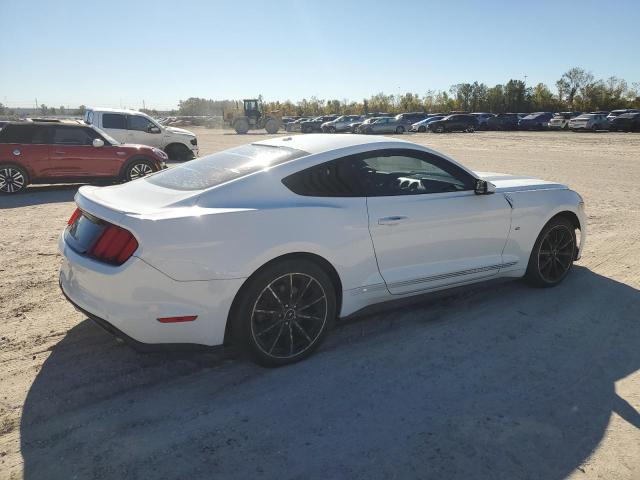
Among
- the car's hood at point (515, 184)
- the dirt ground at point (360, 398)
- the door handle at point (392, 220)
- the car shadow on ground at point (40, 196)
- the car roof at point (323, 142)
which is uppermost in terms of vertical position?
the car roof at point (323, 142)

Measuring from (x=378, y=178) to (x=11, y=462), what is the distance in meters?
2.99

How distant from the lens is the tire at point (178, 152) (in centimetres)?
1677

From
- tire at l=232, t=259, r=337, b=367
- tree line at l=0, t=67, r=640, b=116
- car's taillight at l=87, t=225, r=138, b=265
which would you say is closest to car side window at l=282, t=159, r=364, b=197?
tire at l=232, t=259, r=337, b=367

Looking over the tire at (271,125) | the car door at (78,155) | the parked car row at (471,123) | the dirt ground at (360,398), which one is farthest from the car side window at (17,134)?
the tire at (271,125)

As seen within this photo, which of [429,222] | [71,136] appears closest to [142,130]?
[71,136]

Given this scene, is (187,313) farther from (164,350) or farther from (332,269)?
(332,269)

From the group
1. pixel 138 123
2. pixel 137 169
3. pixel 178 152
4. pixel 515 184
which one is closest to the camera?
pixel 515 184

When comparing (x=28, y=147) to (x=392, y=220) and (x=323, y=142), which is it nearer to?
(x=323, y=142)

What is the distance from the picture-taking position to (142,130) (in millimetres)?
15914

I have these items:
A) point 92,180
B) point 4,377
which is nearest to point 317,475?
point 4,377

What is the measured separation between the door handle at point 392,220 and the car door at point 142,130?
13906 millimetres

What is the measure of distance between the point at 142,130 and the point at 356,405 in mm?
14810

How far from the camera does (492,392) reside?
10.5ft

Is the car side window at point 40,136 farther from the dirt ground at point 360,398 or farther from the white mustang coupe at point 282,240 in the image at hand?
the white mustang coupe at point 282,240
